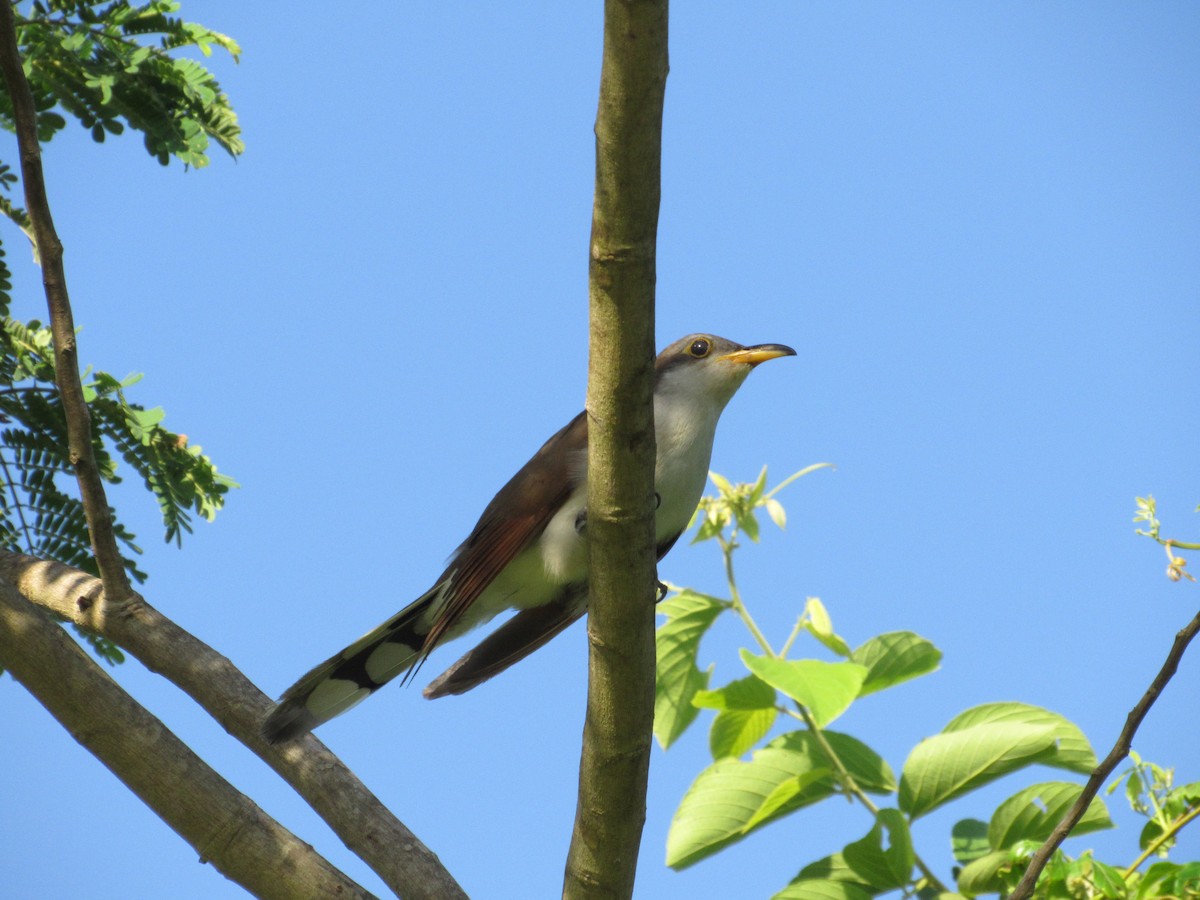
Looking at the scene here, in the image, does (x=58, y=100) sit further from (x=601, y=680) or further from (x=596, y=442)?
(x=601, y=680)

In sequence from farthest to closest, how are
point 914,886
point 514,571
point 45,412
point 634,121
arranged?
1. point 514,571
2. point 45,412
3. point 914,886
4. point 634,121

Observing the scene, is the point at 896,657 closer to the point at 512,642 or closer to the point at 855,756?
the point at 855,756

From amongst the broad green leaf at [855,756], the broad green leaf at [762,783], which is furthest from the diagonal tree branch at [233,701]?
the broad green leaf at [855,756]

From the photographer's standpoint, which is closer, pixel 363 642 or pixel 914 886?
pixel 914 886

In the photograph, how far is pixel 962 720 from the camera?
2.77 meters

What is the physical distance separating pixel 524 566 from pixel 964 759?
1917 mm

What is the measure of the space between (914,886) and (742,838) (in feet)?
1.39

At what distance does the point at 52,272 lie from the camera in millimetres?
3412

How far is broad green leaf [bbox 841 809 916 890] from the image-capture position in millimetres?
2572

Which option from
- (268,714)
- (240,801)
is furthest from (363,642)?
(240,801)

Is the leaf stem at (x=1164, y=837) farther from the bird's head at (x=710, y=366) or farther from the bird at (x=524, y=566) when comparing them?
the bird's head at (x=710, y=366)

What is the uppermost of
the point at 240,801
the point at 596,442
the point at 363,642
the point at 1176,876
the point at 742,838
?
the point at 363,642

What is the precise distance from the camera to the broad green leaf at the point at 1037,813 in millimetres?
2672

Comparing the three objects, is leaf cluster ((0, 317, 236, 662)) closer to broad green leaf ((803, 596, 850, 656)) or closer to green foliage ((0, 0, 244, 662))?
green foliage ((0, 0, 244, 662))
